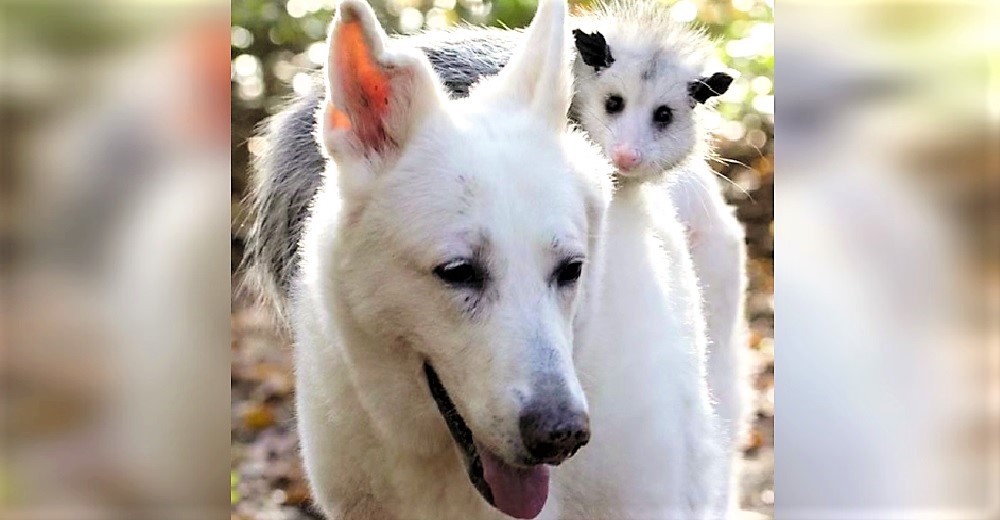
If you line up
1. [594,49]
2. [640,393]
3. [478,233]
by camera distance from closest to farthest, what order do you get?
[478,233], [640,393], [594,49]

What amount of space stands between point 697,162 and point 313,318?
93 centimetres

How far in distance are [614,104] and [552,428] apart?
896mm

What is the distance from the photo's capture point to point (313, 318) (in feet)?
6.51

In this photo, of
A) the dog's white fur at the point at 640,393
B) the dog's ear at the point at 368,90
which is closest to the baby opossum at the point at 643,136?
the dog's white fur at the point at 640,393

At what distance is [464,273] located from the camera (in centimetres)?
166

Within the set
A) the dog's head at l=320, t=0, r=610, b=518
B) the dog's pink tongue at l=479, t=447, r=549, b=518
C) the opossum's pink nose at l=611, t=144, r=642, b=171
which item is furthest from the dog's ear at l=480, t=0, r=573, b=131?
the dog's pink tongue at l=479, t=447, r=549, b=518

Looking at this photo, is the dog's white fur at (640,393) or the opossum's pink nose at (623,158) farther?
the opossum's pink nose at (623,158)

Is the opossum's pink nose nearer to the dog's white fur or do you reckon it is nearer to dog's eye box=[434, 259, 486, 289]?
the dog's white fur

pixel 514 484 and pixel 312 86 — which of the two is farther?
pixel 312 86

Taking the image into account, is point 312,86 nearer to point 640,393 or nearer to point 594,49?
point 594,49

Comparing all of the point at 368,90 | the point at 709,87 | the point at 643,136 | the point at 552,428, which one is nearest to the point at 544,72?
the point at 368,90

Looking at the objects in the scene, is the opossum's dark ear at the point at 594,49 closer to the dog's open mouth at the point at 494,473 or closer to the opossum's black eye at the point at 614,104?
the opossum's black eye at the point at 614,104

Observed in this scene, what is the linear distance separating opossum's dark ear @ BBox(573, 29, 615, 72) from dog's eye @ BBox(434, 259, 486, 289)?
721 millimetres

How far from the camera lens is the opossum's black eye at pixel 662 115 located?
222 cm
